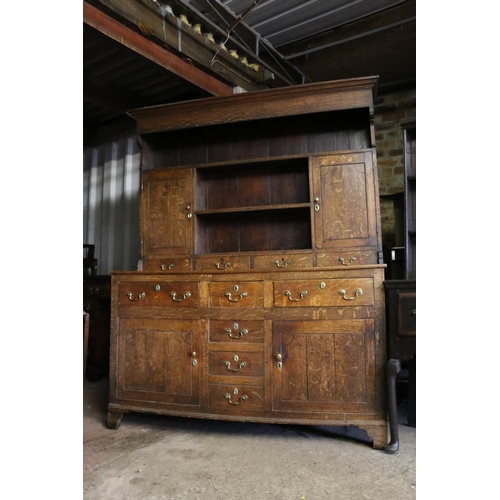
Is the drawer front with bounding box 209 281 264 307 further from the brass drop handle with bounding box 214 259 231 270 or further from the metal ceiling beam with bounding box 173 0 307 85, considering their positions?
the metal ceiling beam with bounding box 173 0 307 85

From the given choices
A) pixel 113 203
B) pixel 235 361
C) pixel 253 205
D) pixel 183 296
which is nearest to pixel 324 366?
pixel 235 361

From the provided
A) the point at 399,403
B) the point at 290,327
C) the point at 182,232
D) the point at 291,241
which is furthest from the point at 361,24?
the point at 399,403

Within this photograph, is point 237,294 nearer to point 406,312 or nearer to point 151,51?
point 406,312

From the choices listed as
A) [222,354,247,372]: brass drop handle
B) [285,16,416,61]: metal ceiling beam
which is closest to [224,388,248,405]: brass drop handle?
[222,354,247,372]: brass drop handle

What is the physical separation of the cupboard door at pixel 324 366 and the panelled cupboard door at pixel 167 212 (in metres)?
0.93

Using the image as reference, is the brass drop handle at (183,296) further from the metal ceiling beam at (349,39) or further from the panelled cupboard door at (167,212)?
the metal ceiling beam at (349,39)

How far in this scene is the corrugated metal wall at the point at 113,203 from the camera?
4.02m

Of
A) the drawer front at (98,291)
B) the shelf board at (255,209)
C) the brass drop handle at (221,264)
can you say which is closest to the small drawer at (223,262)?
the brass drop handle at (221,264)

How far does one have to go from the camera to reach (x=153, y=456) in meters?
1.80

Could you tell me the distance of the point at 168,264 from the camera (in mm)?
2498
